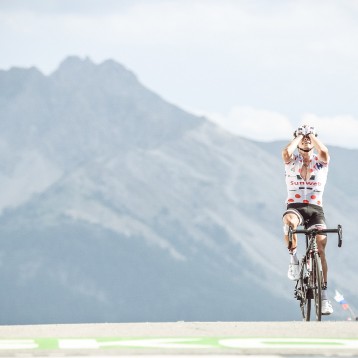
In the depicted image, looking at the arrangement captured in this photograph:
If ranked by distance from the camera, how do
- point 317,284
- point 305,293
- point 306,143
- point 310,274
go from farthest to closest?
point 305,293 < point 310,274 < point 306,143 < point 317,284

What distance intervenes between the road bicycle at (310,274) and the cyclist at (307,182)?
0.34 feet

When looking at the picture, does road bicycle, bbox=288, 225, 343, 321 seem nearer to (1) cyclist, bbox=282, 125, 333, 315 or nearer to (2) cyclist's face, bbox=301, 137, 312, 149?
(1) cyclist, bbox=282, 125, 333, 315

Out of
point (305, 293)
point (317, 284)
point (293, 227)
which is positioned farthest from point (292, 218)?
point (305, 293)

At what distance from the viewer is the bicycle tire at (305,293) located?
17281 millimetres

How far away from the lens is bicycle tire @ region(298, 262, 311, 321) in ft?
56.7

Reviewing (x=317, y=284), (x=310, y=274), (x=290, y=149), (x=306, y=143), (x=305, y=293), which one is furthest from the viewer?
(x=305, y=293)

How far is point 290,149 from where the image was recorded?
646 inches

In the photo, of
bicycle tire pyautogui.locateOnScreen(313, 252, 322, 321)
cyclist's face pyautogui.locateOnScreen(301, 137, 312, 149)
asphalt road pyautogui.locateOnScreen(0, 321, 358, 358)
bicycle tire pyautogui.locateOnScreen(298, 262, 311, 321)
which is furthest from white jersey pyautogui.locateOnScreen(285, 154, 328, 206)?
asphalt road pyautogui.locateOnScreen(0, 321, 358, 358)

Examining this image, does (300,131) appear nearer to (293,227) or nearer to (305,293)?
(293,227)

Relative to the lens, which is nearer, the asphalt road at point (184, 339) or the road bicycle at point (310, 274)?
the asphalt road at point (184, 339)

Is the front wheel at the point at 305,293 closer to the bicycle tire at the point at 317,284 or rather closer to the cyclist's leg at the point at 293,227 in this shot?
the cyclist's leg at the point at 293,227

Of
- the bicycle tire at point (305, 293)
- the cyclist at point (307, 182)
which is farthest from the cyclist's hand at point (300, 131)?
the bicycle tire at point (305, 293)

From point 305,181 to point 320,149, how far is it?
600 millimetres

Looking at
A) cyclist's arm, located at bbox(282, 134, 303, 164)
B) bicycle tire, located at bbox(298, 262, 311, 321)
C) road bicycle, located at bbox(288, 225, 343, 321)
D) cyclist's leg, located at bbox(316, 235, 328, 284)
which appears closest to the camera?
cyclist's arm, located at bbox(282, 134, 303, 164)
